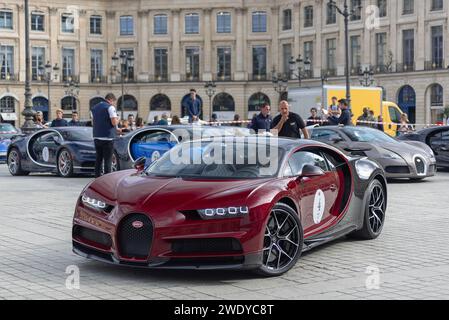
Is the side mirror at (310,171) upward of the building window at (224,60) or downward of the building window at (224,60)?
downward

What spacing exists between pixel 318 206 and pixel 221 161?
114 cm

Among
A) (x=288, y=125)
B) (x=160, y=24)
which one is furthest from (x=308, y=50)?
(x=288, y=125)

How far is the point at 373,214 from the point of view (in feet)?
31.0

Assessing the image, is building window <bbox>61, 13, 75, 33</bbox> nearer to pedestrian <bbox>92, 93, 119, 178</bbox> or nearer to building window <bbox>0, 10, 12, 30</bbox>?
building window <bbox>0, 10, 12, 30</bbox>

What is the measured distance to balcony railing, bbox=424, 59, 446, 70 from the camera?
200 ft

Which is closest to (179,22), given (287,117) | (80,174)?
→ (80,174)

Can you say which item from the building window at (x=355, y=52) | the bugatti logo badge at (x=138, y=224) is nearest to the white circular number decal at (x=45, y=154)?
the bugatti logo badge at (x=138, y=224)

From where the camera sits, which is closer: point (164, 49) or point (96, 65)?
point (164, 49)

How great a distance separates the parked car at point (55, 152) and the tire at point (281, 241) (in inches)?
477

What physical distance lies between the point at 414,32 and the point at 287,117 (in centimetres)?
5182

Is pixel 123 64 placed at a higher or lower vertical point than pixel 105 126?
higher

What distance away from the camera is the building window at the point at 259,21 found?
247 ft

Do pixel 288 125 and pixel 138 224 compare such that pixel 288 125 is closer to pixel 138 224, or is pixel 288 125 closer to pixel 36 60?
pixel 138 224

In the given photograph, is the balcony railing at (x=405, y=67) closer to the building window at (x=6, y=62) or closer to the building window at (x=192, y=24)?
the building window at (x=192, y=24)
